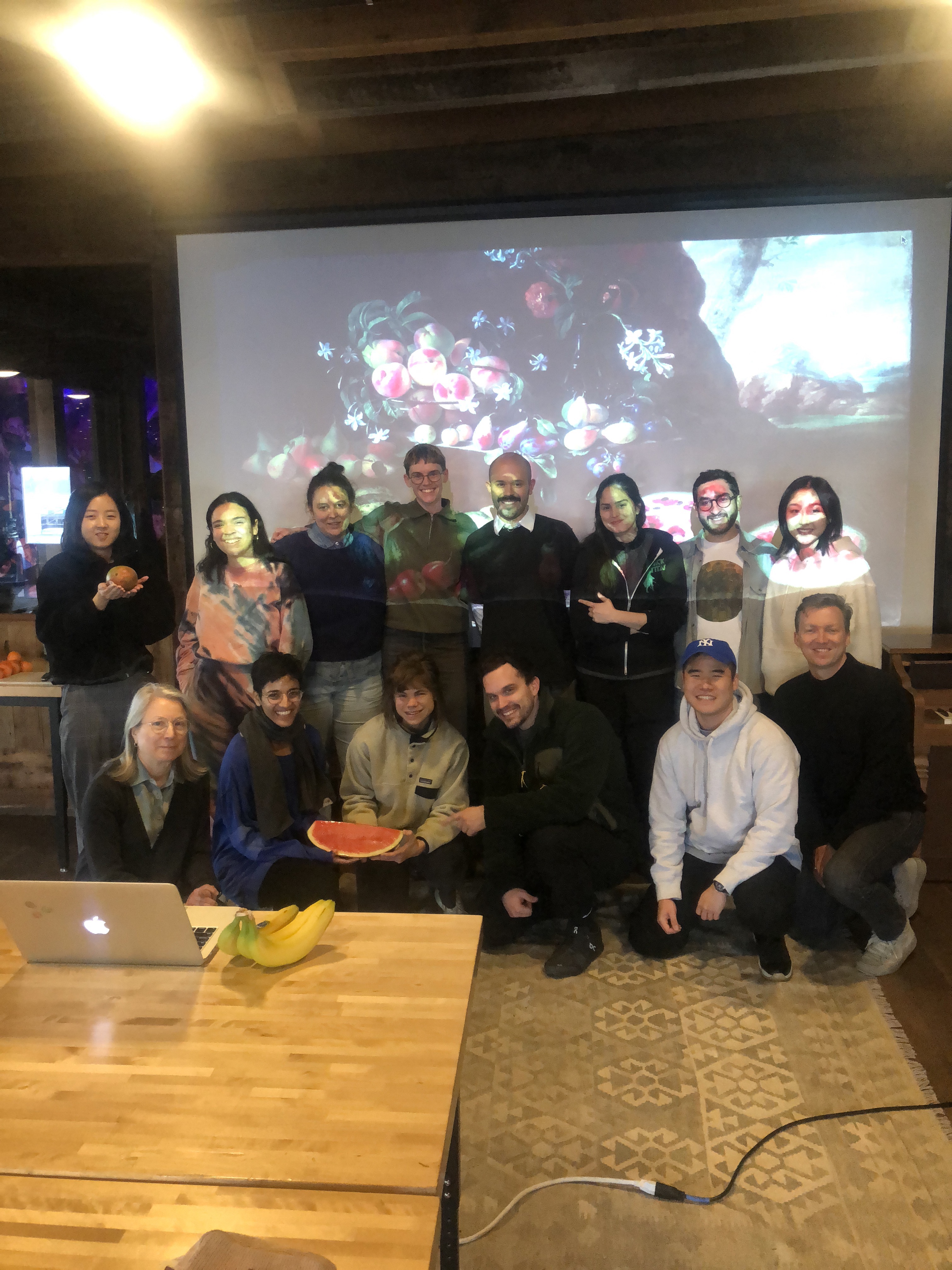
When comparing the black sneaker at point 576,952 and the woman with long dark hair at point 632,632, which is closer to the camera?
the black sneaker at point 576,952

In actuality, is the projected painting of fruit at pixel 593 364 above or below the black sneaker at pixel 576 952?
above

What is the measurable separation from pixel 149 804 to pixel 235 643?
0.82 m

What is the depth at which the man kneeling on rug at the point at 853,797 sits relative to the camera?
2.51m

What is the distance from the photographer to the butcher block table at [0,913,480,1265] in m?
0.98

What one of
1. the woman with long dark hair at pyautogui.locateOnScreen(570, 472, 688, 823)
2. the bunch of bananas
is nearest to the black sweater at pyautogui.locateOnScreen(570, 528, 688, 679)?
the woman with long dark hair at pyautogui.locateOnScreen(570, 472, 688, 823)

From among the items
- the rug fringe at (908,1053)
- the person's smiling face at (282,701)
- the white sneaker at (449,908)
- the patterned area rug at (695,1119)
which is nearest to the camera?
the patterned area rug at (695,1119)

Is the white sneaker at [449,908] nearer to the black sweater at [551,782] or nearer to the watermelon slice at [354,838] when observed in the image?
the black sweater at [551,782]

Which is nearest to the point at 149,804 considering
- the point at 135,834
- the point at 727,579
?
the point at 135,834

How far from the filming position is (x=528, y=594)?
9.86 ft

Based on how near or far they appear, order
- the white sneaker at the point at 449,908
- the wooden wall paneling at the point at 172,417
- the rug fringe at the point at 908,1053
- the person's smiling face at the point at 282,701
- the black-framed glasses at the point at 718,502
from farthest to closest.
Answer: the wooden wall paneling at the point at 172,417, the black-framed glasses at the point at 718,502, the white sneaker at the point at 449,908, the person's smiling face at the point at 282,701, the rug fringe at the point at 908,1053

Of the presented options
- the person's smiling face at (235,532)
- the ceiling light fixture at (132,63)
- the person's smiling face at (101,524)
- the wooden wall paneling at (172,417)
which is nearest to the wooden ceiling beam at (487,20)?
the ceiling light fixture at (132,63)

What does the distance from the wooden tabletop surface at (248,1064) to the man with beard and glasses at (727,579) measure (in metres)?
1.81

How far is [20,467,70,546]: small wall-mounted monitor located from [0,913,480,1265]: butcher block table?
2.12 meters

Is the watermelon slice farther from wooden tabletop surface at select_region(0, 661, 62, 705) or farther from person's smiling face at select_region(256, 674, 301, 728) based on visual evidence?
wooden tabletop surface at select_region(0, 661, 62, 705)
